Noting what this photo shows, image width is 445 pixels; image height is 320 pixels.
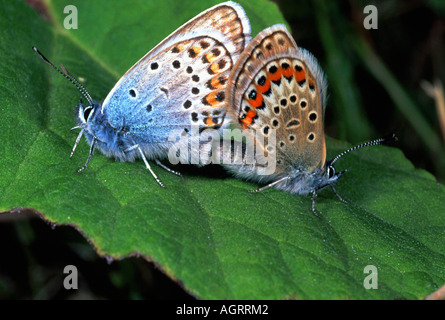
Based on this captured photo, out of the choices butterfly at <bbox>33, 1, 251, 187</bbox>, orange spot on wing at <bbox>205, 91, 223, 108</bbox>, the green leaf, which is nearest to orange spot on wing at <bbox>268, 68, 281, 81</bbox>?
butterfly at <bbox>33, 1, 251, 187</bbox>

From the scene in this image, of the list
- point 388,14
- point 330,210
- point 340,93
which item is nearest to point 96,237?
point 330,210

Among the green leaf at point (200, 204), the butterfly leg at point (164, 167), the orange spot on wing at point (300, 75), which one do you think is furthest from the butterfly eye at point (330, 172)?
the butterfly leg at point (164, 167)

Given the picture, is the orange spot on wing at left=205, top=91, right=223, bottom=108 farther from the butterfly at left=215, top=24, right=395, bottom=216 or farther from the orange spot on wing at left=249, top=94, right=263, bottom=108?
the orange spot on wing at left=249, top=94, right=263, bottom=108

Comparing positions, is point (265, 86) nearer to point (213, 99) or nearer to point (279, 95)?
point (279, 95)

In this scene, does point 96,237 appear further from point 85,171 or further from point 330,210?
point 330,210

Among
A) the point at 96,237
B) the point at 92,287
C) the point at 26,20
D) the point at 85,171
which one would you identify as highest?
the point at 26,20

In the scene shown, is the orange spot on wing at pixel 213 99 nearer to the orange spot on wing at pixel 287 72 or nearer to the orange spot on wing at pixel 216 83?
the orange spot on wing at pixel 216 83
